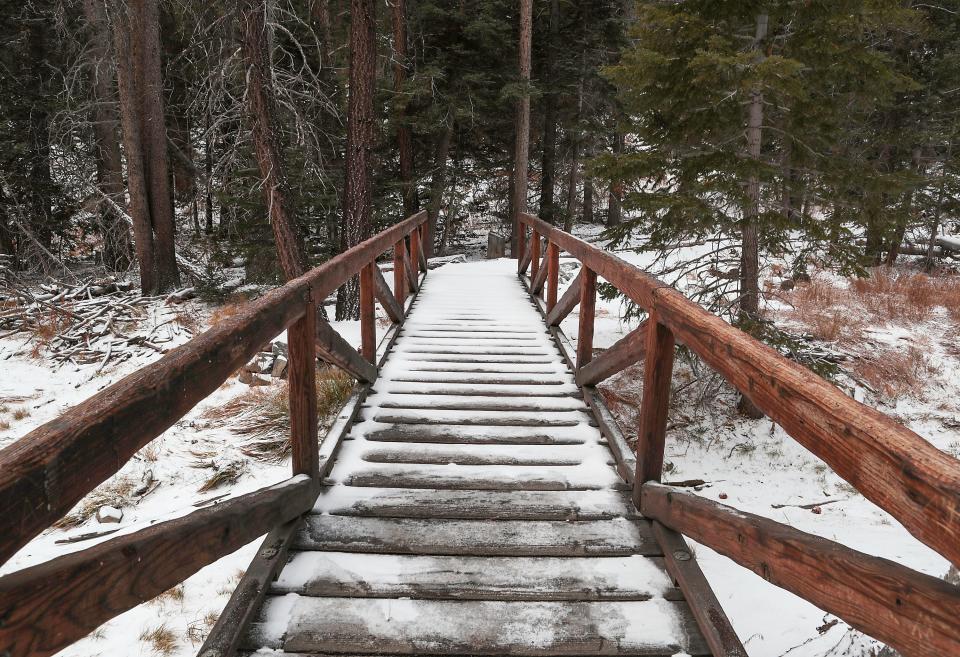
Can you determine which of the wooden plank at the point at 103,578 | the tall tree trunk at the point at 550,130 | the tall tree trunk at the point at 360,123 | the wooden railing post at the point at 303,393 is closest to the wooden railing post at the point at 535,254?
the tall tree trunk at the point at 360,123

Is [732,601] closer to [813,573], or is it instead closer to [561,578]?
[561,578]

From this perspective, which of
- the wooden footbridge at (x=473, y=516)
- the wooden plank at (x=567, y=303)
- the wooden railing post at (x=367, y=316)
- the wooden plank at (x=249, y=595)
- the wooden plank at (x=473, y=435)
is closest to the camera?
the wooden footbridge at (x=473, y=516)

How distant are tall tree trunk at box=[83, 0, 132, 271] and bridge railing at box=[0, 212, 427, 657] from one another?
11454 mm

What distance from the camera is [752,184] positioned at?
6.30 metres

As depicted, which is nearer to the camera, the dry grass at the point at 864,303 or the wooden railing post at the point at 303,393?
the wooden railing post at the point at 303,393

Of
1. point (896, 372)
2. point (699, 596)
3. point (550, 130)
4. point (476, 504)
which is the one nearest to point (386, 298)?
point (476, 504)

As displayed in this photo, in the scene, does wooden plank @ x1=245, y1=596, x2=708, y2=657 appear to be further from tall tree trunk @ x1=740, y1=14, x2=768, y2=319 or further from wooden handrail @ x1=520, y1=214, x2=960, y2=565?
tall tree trunk @ x1=740, y1=14, x2=768, y2=319

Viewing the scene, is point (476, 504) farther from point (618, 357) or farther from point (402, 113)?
point (402, 113)

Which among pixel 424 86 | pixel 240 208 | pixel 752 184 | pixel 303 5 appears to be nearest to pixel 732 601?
pixel 752 184

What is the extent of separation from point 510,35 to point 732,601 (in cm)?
1334

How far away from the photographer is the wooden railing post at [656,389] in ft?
8.94

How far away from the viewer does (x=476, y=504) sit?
9.84 feet

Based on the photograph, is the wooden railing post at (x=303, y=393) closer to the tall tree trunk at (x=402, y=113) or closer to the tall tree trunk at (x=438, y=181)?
the tall tree trunk at (x=402, y=113)

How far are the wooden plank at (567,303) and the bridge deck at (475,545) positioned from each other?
3.43ft
